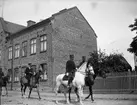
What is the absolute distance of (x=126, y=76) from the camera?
60.7 feet

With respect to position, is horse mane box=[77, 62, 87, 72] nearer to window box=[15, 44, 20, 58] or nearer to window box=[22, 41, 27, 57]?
window box=[22, 41, 27, 57]

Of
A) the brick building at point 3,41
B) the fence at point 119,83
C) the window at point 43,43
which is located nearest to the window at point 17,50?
the brick building at point 3,41

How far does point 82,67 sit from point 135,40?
9693mm

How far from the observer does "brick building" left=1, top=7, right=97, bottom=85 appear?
24.8 m

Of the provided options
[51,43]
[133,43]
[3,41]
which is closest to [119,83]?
[133,43]

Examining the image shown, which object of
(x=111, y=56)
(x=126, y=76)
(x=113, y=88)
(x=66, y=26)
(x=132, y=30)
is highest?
(x=66, y=26)

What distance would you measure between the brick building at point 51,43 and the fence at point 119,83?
255 inches

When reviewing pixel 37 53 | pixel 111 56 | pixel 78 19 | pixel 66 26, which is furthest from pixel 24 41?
pixel 111 56

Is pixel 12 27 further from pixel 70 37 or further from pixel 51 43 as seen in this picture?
pixel 51 43

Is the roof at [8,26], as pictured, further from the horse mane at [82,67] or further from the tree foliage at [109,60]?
the horse mane at [82,67]

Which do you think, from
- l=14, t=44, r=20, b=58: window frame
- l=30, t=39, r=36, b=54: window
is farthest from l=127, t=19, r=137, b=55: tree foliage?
l=14, t=44, r=20, b=58: window frame

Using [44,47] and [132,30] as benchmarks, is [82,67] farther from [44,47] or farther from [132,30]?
[44,47]

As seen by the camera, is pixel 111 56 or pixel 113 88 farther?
pixel 111 56

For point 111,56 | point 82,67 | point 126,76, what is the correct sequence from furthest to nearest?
point 111,56, point 126,76, point 82,67
